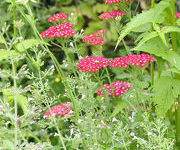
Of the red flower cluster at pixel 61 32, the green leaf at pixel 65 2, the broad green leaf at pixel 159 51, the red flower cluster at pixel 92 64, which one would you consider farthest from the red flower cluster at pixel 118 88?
the green leaf at pixel 65 2

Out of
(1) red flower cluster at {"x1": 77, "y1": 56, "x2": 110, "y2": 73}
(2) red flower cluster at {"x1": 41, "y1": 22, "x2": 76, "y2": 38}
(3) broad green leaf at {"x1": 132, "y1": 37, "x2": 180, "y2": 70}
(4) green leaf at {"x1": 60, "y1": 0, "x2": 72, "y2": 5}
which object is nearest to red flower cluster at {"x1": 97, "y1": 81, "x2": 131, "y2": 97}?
(1) red flower cluster at {"x1": 77, "y1": 56, "x2": 110, "y2": 73}

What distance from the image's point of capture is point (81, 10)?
4742mm

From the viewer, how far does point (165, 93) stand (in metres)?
2.11

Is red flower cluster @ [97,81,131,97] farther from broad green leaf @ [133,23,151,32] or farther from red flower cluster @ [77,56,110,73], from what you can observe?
broad green leaf @ [133,23,151,32]

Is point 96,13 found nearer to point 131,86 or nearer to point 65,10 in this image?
point 65,10

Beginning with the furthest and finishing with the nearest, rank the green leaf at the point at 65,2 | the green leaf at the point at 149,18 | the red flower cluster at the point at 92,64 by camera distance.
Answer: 1. the green leaf at the point at 65,2
2. the red flower cluster at the point at 92,64
3. the green leaf at the point at 149,18

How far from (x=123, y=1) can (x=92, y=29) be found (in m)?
2.19

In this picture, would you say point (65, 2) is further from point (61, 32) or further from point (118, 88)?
point (118, 88)

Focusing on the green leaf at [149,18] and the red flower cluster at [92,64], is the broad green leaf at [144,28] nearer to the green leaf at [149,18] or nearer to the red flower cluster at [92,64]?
the green leaf at [149,18]

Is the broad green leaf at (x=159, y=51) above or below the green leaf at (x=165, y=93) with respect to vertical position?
above

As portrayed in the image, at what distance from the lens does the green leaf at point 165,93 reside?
6.76ft

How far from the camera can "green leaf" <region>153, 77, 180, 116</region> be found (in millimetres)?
2061

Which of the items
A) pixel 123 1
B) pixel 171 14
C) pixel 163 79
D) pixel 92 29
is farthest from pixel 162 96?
pixel 92 29

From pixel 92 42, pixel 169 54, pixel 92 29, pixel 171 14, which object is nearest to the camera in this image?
pixel 169 54
